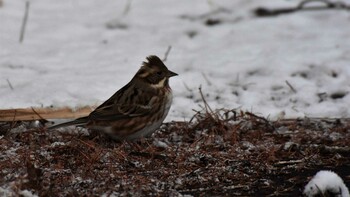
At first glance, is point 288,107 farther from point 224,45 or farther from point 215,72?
point 224,45

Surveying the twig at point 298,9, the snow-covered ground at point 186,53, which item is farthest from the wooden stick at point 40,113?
the twig at point 298,9

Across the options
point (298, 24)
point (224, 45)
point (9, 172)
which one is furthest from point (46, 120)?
point (298, 24)

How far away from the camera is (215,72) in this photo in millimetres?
8625

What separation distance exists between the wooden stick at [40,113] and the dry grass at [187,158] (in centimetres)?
8

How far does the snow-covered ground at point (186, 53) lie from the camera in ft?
25.9

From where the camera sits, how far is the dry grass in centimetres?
551

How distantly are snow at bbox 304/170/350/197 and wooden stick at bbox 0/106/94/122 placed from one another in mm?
2699

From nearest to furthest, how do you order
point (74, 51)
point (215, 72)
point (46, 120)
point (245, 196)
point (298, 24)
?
point (245, 196) < point (46, 120) < point (215, 72) < point (74, 51) < point (298, 24)

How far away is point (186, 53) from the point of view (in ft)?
30.2

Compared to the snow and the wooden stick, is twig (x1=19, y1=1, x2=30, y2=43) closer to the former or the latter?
the wooden stick

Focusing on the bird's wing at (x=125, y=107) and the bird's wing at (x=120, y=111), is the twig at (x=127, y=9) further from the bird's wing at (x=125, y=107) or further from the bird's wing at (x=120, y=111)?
the bird's wing at (x=120, y=111)

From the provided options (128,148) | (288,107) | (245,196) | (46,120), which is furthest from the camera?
(288,107)

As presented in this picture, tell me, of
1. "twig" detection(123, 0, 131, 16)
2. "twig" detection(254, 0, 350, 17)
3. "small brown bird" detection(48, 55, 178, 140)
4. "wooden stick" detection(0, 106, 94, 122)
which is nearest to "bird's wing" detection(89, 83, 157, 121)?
"small brown bird" detection(48, 55, 178, 140)

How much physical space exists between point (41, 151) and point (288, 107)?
2.66 metres
